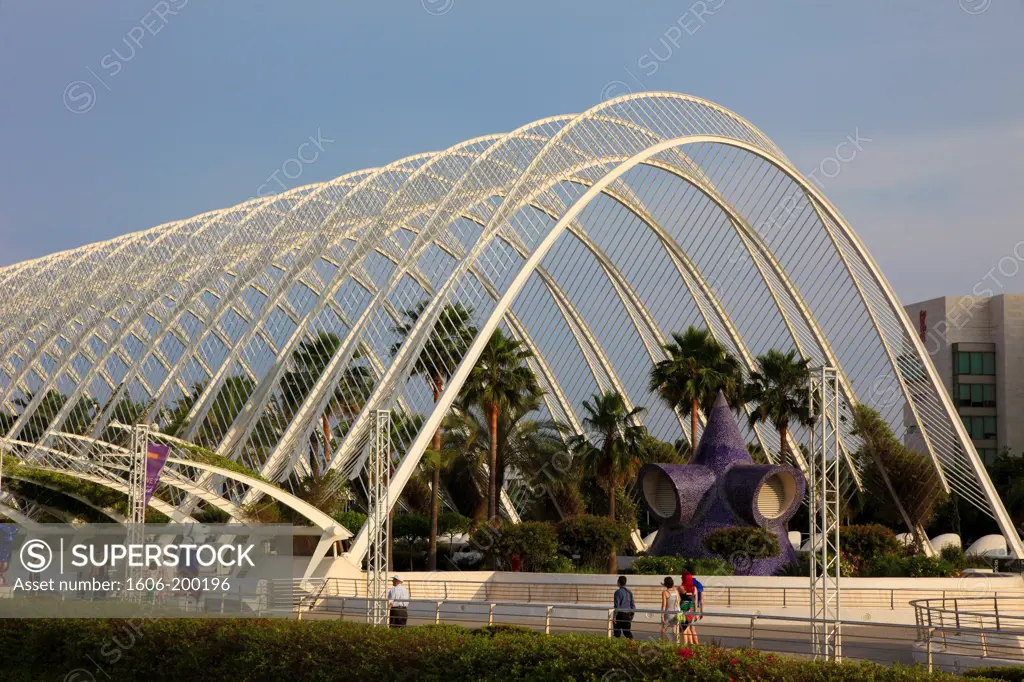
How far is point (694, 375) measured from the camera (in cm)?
6150

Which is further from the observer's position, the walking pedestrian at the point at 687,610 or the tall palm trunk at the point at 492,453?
the tall palm trunk at the point at 492,453

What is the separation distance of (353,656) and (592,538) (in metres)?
28.1

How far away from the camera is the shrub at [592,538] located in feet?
157

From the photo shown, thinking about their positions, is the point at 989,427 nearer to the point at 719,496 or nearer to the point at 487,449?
the point at 487,449

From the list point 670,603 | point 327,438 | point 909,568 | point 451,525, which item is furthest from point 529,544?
point 670,603

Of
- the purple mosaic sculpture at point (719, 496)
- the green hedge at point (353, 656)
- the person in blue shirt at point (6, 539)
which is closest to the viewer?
the green hedge at point (353, 656)

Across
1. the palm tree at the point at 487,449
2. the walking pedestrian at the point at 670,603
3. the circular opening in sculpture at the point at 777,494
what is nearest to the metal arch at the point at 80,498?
the palm tree at the point at 487,449

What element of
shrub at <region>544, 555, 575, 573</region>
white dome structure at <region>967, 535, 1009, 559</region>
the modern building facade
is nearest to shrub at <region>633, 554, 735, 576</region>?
shrub at <region>544, 555, 575, 573</region>

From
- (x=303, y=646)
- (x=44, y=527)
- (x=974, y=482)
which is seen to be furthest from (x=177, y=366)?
(x=974, y=482)

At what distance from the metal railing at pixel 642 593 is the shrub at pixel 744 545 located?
5.48m

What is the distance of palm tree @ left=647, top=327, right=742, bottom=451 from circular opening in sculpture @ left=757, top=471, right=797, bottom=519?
51.6 feet

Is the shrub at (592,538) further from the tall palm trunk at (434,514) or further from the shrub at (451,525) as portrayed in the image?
the shrub at (451,525)

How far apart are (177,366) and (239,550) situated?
52.6ft

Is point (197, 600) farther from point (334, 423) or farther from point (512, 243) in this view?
point (334, 423)
